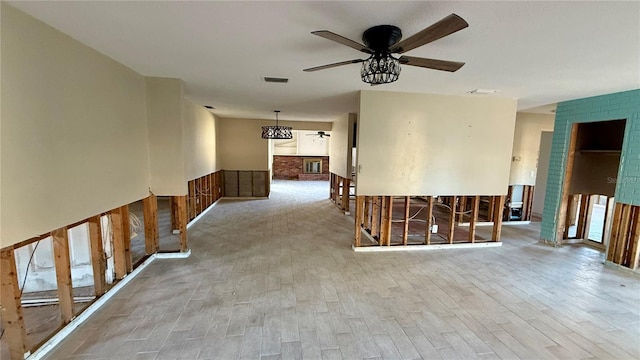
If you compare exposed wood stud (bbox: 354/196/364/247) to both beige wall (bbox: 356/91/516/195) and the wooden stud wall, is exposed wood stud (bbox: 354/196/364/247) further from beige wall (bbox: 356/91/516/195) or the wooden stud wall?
the wooden stud wall

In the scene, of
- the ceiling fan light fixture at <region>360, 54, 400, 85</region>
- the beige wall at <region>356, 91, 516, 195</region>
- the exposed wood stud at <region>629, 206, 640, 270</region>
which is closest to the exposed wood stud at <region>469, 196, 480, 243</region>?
the beige wall at <region>356, 91, 516, 195</region>

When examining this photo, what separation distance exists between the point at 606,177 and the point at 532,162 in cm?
165

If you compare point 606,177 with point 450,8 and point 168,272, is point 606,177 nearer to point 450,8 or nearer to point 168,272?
point 450,8

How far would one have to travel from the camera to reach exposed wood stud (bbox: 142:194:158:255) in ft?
12.9

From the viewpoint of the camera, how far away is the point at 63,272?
2.52 metres

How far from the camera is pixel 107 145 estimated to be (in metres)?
2.94

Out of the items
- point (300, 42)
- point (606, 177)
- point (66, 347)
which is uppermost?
point (300, 42)

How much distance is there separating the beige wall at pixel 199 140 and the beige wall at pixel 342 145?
11.3 feet

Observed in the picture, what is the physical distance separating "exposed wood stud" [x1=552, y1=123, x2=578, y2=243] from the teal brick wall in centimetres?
4

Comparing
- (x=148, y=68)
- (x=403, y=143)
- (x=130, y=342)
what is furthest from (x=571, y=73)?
(x=130, y=342)

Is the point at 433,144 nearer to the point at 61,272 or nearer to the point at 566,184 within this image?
the point at 566,184

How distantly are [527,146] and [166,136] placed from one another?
767 centimetres

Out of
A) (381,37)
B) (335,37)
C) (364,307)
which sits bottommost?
(364,307)

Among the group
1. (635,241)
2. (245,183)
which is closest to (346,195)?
(245,183)
